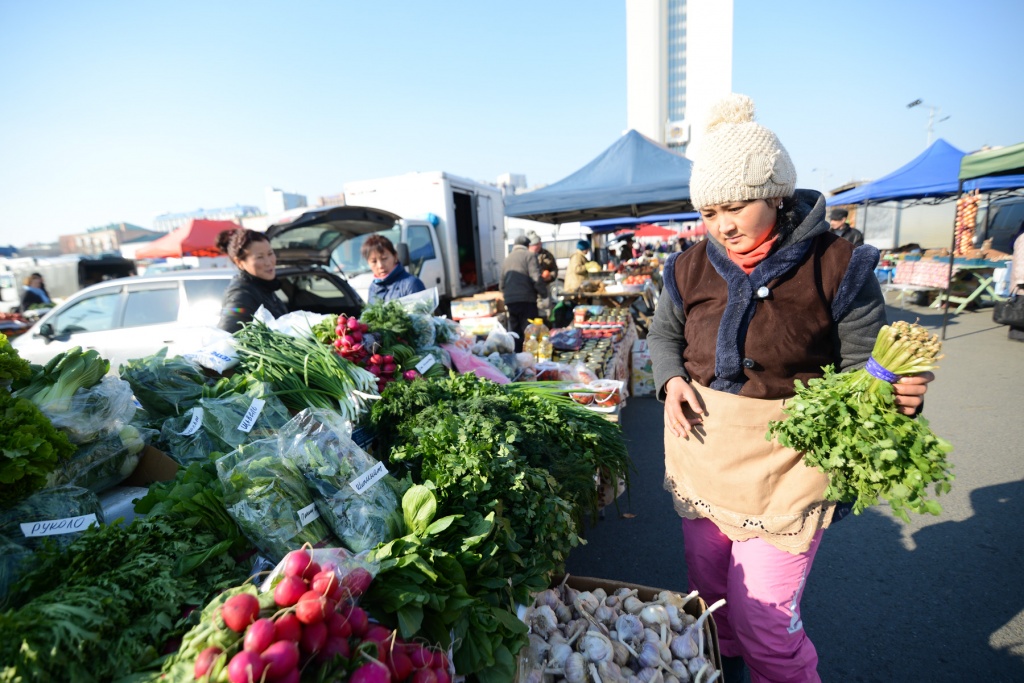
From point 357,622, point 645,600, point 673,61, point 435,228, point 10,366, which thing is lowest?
point 645,600

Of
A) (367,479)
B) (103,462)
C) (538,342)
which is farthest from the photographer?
(538,342)

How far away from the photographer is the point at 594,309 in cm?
701

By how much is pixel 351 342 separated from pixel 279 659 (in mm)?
1951

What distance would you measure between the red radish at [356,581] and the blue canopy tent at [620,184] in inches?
283

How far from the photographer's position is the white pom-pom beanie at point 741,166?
1.46 meters

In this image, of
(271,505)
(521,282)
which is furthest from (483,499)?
(521,282)

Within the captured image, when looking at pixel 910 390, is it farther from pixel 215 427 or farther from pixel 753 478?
pixel 215 427

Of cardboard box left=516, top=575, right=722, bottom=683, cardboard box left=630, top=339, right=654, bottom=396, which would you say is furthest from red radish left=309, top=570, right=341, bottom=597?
cardboard box left=630, top=339, right=654, bottom=396

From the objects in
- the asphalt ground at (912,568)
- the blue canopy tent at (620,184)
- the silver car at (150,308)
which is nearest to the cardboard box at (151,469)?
the asphalt ground at (912,568)

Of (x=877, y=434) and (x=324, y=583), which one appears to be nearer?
(x=324, y=583)

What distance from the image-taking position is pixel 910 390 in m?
1.33

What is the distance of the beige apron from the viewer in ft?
5.32

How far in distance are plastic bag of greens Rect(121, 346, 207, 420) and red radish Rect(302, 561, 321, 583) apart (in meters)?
1.52

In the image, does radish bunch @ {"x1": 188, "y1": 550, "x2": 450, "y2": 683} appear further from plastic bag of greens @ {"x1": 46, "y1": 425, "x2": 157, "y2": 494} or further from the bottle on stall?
the bottle on stall
